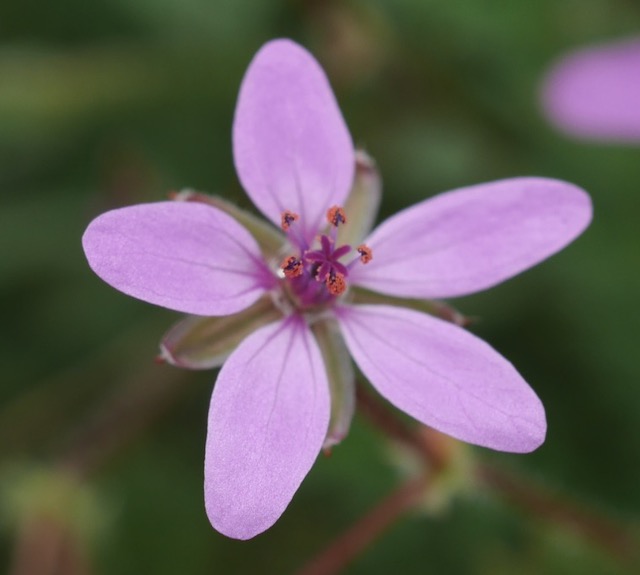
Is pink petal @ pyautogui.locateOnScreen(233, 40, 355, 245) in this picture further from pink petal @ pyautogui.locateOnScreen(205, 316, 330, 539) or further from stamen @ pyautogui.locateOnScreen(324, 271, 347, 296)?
pink petal @ pyautogui.locateOnScreen(205, 316, 330, 539)

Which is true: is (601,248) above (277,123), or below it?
below

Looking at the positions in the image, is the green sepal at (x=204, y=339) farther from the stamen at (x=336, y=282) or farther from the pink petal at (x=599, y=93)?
the pink petal at (x=599, y=93)

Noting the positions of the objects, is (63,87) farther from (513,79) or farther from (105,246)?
(105,246)

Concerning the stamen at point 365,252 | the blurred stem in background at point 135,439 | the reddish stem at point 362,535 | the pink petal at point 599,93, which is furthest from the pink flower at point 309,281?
the pink petal at point 599,93

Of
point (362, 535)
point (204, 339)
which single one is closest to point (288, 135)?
point (204, 339)

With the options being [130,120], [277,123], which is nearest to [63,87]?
[130,120]

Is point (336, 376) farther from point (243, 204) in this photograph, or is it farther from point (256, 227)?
point (243, 204)
